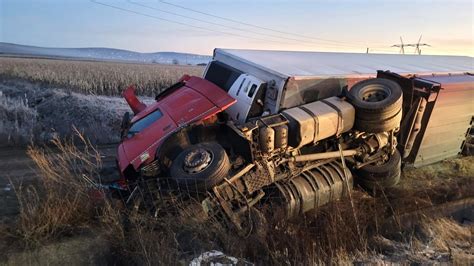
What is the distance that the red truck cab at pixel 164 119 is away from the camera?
20.6ft

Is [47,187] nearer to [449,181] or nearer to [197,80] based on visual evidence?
[197,80]

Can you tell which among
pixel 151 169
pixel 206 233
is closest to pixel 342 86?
pixel 151 169

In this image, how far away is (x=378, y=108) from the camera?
21.7ft

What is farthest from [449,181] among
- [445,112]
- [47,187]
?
[47,187]

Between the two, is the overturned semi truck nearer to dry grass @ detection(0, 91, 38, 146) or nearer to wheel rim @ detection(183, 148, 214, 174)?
wheel rim @ detection(183, 148, 214, 174)

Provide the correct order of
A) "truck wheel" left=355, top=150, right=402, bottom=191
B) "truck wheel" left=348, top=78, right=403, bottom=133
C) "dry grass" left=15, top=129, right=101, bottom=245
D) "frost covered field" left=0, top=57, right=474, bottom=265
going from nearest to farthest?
"frost covered field" left=0, top=57, right=474, bottom=265, "dry grass" left=15, top=129, right=101, bottom=245, "truck wheel" left=348, top=78, right=403, bottom=133, "truck wheel" left=355, top=150, right=402, bottom=191

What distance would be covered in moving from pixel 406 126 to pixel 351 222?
3081 millimetres

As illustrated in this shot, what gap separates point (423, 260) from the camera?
14.6 feet

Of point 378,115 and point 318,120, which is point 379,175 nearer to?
point 378,115

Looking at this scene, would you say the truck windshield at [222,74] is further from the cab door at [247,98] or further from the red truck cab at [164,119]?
the red truck cab at [164,119]

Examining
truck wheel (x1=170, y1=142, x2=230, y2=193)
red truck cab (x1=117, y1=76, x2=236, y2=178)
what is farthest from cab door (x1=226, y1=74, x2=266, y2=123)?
truck wheel (x1=170, y1=142, x2=230, y2=193)

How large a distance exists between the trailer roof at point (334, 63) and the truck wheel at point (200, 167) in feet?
6.96

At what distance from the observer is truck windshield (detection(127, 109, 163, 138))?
22.7ft

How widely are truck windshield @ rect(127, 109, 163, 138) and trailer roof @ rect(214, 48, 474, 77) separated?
78.5 inches
